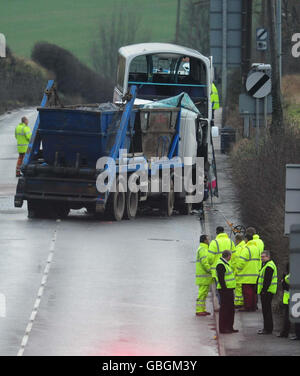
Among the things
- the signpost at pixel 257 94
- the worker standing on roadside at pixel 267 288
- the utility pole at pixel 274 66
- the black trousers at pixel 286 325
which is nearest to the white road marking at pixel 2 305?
the worker standing on roadside at pixel 267 288

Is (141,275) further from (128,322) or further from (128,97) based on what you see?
(128,97)

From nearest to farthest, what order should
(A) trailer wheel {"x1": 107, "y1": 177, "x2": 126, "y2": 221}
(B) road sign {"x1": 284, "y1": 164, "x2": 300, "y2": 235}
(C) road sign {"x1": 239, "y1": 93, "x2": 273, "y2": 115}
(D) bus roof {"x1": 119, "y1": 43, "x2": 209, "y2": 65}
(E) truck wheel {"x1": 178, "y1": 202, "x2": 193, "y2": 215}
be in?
(B) road sign {"x1": 284, "y1": 164, "x2": 300, "y2": 235} → (A) trailer wheel {"x1": 107, "y1": 177, "x2": 126, "y2": 221} → (C) road sign {"x1": 239, "y1": 93, "x2": 273, "y2": 115} → (E) truck wheel {"x1": 178, "y1": 202, "x2": 193, "y2": 215} → (D) bus roof {"x1": 119, "y1": 43, "x2": 209, "y2": 65}

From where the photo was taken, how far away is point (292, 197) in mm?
13242

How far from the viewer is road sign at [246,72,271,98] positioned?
2828cm

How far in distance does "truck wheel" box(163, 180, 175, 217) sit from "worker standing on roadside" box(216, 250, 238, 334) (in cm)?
1175

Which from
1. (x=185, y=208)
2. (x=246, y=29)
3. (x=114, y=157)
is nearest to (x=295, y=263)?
(x=114, y=157)

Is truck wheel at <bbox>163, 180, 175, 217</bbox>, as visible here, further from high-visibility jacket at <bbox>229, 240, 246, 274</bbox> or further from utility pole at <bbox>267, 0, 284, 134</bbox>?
high-visibility jacket at <bbox>229, 240, 246, 274</bbox>

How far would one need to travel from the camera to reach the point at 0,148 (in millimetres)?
45844

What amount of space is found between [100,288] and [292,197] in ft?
26.2

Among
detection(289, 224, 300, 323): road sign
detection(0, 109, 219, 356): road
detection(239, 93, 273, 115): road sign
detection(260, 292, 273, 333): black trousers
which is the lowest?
detection(0, 109, 219, 356): road

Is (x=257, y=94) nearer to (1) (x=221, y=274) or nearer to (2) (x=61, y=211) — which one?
(2) (x=61, y=211)

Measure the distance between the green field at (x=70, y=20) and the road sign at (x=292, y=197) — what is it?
10155cm

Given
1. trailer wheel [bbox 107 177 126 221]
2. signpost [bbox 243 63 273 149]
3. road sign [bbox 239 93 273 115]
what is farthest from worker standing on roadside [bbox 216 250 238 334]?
road sign [bbox 239 93 273 115]

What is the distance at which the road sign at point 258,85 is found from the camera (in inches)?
1113
